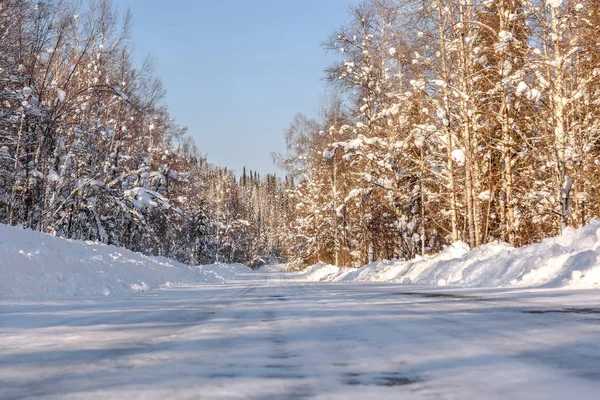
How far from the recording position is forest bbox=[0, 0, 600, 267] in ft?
45.5

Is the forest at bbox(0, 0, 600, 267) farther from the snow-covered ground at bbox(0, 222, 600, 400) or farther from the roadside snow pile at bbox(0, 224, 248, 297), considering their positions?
the snow-covered ground at bbox(0, 222, 600, 400)

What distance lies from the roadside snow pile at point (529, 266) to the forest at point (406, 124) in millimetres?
1963

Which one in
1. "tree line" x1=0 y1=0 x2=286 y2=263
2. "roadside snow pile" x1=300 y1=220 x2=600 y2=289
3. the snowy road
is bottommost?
the snowy road

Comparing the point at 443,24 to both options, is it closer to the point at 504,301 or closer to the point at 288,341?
the point at 504,301

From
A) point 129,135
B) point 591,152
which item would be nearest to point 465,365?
point 591,152

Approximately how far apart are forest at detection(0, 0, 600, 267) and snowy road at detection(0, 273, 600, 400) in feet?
30.6

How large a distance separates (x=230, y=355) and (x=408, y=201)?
1861 cm

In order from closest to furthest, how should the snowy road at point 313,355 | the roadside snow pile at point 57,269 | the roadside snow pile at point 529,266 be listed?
the snowy road at point 313,355, the roadside snow pile at point 529,266, the roadside snow pile at point 57,269

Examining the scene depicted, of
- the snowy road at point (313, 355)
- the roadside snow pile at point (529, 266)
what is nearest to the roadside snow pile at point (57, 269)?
the snowy road at point (313, 355)

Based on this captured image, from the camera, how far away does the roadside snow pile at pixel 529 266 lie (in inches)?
295

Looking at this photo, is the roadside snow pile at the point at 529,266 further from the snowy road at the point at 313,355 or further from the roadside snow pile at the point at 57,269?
the roadside snow pile at the point at 57,269

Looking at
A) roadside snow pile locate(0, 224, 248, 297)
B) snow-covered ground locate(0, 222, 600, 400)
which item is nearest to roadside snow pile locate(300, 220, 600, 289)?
snow-covered ground locate(0, 222, 600, 400)

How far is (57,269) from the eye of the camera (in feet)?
31.6

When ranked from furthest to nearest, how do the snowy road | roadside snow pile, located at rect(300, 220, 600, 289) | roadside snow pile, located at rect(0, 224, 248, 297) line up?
roadside snow pile, located at rect(0, 224, 248, 297) < roadside snow pile, located at rect(300, 220, 600, 289) < the snowy road
